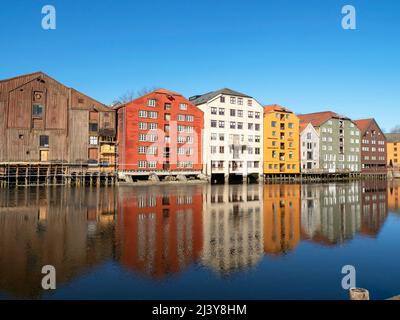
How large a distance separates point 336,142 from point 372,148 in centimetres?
2152

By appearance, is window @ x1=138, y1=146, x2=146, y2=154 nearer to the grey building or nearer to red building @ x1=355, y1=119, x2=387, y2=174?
the grey building

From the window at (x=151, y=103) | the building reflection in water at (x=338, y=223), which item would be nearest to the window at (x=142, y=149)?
the window at (x=151, y=103)

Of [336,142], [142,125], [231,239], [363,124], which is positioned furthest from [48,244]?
[363,124]

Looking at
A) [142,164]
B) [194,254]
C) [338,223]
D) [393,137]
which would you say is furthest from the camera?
[393,137]

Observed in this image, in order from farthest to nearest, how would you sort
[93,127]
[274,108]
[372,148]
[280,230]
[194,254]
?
1. [372,148]
2. [274,108]
3. [93,127]
4. [280,230]
5. [194,254]

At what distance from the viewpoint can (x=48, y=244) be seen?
14.1 meters

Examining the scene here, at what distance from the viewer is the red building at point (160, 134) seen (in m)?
59.6

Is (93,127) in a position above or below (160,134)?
above

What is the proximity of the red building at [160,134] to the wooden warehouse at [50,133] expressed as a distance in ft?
9.69

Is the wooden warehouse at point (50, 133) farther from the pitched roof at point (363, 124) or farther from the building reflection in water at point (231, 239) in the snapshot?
the pitched roof at point (363, 124)

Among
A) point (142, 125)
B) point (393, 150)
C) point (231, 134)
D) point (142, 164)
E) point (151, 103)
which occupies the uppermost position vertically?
point (151, 103)

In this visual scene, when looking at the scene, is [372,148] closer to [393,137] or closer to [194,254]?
[393,137]

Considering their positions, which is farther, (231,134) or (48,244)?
(231,134)
